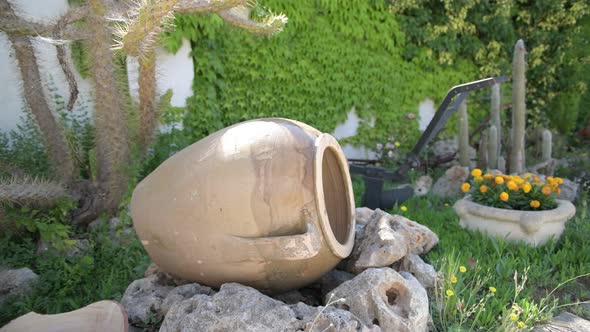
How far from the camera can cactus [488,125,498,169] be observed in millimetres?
4586

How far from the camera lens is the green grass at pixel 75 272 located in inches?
96.7

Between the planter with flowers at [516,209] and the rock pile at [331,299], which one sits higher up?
the rock pile at [331,299]

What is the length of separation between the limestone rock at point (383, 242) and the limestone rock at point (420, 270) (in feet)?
0.18

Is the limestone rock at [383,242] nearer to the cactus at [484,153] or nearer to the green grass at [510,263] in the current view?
the green grass at [510,263]

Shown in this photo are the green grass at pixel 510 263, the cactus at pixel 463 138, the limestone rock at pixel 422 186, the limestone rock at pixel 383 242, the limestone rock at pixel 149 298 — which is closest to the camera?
the limestone rock at pixel 149 298

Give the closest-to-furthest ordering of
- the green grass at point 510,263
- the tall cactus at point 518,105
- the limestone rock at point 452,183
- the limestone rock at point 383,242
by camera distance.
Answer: the limestone rock at point 383,242 < the green grass at point 510,263 < the tall cactus at point 518,105 < the limestone rock at point 452,183

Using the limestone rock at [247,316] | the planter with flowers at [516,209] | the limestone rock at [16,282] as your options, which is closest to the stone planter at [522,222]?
the planter with flowers at [516,209]

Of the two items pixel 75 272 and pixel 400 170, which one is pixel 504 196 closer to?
pixel 400 170

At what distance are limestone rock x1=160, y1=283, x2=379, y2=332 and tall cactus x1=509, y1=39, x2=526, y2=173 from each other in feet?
11.4

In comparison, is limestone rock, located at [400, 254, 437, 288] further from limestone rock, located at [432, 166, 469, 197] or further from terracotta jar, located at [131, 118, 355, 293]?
limestone rock, located at [432, 166, 469, 197]

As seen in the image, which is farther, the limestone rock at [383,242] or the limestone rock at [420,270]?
the limestone rock at [420,270]

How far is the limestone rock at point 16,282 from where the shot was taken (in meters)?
2.54

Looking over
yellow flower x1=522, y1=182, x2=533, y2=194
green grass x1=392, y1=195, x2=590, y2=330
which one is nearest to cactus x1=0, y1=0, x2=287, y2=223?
green grass x1=392, y1=195, x2=590, y2=330

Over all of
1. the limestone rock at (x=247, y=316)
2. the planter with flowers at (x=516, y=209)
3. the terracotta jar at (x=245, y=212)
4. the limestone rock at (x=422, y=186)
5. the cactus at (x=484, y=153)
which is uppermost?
the terracotta jar at (x=245, y=212)
